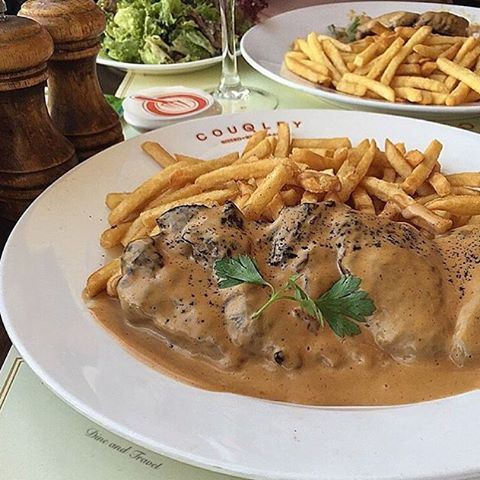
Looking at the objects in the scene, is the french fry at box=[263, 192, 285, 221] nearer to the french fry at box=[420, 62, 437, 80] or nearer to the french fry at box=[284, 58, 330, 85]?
the french fry at box=[284, 58, 330, 85]

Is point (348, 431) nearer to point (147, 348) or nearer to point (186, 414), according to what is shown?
point (186, 414)

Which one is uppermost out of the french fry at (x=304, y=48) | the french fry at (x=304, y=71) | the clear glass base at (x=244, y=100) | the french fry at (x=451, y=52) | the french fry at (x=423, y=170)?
the french fry at (x=423, y=170)

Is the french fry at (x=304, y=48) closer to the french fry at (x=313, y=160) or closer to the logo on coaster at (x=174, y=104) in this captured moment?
the logo on coaster at (x=174, y=104)

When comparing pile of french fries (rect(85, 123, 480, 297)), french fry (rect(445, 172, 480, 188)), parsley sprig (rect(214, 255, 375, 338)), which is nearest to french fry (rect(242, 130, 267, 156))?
pile of french fries (rect(85, 123, 480, 297))

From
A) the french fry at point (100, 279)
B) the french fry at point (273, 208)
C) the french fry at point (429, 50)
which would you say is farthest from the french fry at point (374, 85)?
the french fry at point (100, 279)

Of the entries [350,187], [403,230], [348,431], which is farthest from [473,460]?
[350,187]
